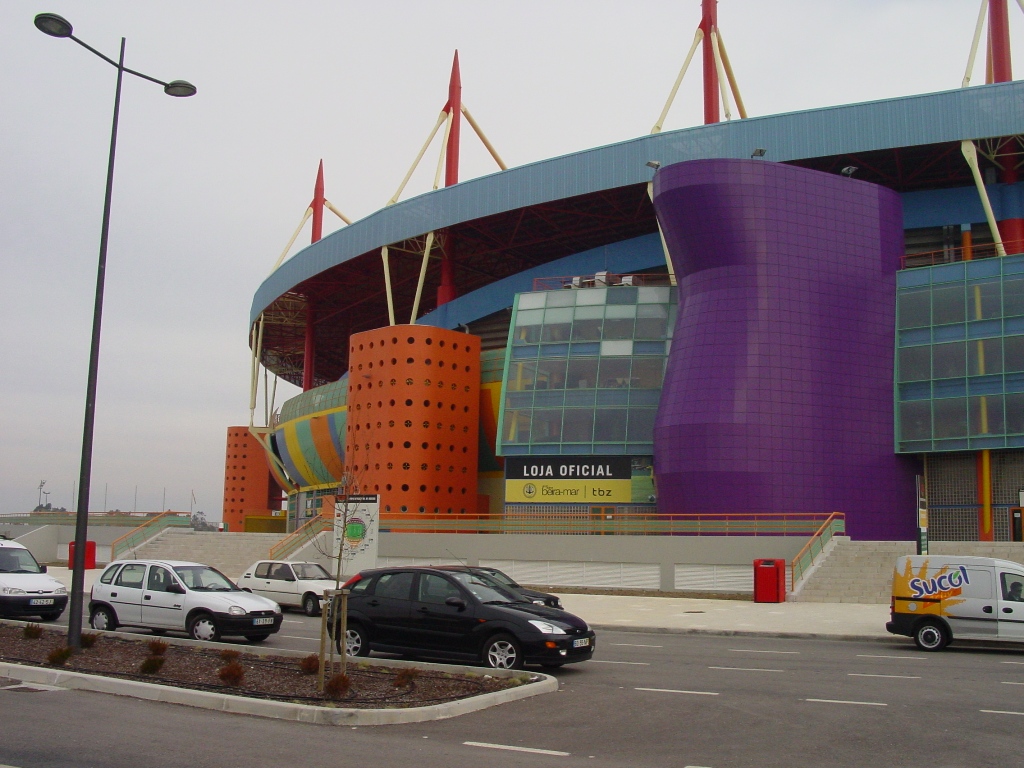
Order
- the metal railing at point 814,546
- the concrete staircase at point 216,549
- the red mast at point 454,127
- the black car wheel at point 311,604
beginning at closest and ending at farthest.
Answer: the black car wheel at point 311,604 < the metal railing at point 814,546 < the concrete staircase at point 216,549 < the red mast at point 454,127

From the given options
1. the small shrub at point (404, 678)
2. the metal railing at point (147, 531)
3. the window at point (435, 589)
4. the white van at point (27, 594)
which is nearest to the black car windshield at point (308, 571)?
the white van at point (27, 594)

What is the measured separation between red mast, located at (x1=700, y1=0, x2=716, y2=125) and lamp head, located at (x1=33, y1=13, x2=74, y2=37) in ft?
111

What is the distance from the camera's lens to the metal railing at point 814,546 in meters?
30.3

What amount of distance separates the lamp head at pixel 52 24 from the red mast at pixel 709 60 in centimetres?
3380

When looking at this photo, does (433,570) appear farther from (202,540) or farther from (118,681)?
(202,540)

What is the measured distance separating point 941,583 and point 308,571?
16.1 metres

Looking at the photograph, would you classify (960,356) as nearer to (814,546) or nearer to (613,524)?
(814,546)

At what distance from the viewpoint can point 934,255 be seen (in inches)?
1702

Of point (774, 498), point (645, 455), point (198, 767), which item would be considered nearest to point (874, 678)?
point (198, 767)

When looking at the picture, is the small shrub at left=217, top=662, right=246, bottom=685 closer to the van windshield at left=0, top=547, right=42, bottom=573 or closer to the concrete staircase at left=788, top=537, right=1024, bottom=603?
the van windshield at left=0, top=547, right=42, bottom=573

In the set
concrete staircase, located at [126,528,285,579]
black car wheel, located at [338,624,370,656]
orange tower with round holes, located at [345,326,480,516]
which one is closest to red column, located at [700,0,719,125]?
orange tower with round holes, located at [345,326,480,516]

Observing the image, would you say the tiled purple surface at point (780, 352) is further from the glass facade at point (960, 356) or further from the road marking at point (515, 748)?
the road marking at point (515, 748)

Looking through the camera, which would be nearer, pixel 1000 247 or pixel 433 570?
pixel 433 570

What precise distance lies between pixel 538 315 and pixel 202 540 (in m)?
19.5
